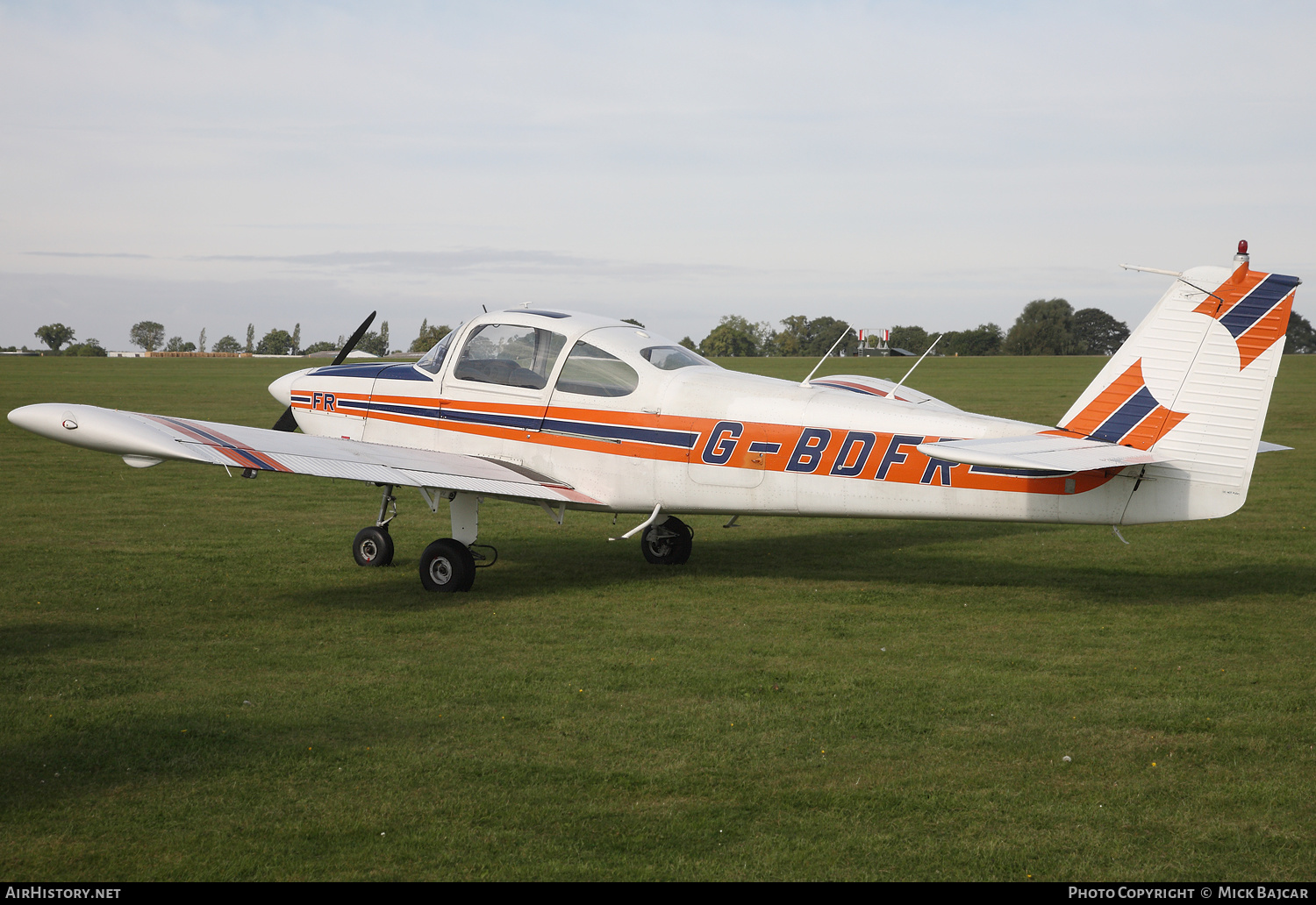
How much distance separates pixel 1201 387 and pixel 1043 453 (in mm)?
1338

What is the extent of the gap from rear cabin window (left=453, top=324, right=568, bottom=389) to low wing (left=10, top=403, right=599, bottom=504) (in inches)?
29.3

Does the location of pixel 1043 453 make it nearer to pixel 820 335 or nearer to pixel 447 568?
pixel 447 568

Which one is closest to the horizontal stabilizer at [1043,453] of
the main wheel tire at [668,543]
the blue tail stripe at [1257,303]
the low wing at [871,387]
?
the blue tail stripe at [1257,303]

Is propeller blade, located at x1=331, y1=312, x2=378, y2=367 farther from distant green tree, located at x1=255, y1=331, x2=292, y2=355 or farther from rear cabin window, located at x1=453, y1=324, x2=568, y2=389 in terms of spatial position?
distant green tree, located at x1=255, y1=331, x2=292, y2=355

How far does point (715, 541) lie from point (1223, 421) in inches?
225

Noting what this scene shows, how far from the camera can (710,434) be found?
8805 mm

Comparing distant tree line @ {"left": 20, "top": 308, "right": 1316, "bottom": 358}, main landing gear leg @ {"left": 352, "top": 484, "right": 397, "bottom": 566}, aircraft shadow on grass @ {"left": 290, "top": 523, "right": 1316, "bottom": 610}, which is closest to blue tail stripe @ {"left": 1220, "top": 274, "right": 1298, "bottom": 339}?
aircraft shadow on grass @ {"left": 290, "top": 523, "right": 1316, "bottom": 610}

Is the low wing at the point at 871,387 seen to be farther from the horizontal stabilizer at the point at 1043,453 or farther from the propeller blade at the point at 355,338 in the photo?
the propeller blade at the point at 355,338

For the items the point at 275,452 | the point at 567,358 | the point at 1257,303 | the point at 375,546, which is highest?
the point at 1257,303

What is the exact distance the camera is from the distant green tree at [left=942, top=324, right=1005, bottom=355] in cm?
10762

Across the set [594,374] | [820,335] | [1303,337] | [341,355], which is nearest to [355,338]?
[341,355]

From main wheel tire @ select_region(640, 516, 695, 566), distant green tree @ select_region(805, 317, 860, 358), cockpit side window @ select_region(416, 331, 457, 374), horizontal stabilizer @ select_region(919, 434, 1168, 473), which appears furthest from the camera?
distant green tree @ select_region(805, 317, 860, 358)

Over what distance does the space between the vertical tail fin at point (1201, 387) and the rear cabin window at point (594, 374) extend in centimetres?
378
